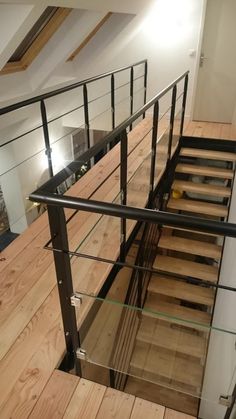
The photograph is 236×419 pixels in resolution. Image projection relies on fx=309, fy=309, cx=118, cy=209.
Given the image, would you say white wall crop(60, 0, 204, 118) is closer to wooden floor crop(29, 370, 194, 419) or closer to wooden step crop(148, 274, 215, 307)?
wooden step crop(148, 274, 215, 307)

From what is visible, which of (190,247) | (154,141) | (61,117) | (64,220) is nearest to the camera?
(64,220)

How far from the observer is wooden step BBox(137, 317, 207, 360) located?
1.39 m

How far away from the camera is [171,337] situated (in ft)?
4.92

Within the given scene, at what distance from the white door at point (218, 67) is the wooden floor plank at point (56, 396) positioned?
13.7 feet

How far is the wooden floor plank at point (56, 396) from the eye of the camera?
3.90ft

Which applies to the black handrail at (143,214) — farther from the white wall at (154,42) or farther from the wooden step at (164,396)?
the white wall at (154,42)

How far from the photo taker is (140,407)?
4.04 ft

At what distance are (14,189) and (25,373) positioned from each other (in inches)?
117

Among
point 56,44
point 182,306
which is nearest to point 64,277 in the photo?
point 182,306

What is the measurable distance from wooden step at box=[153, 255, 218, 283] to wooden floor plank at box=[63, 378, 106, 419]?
2041 mm

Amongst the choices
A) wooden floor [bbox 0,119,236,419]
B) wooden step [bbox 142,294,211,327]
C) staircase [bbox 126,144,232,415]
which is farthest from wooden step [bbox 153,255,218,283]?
wooden floor [bbox 0,119,236,419]

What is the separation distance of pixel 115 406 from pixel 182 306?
7.86 ft

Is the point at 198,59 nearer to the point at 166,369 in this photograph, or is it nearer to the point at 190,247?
the point at 190,247

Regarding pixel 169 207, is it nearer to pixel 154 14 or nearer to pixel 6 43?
pixel 6 43
